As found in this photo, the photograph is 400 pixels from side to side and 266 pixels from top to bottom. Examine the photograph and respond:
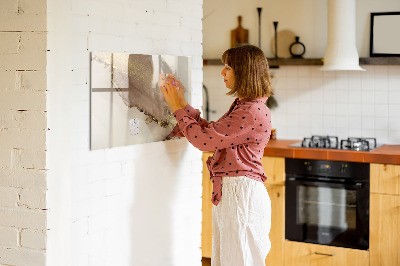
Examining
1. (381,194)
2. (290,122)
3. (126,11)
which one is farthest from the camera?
(290,122)

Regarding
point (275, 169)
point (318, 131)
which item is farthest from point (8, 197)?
point (318, 131)

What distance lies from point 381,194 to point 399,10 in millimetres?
1475

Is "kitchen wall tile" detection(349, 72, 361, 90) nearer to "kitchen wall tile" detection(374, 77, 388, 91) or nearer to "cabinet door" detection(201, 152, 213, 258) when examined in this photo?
"kitchen wall tile" detection(374, 77, 388, 91)

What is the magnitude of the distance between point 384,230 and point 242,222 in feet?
5.58

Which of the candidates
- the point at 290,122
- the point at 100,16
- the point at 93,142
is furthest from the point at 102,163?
the point at 290,122

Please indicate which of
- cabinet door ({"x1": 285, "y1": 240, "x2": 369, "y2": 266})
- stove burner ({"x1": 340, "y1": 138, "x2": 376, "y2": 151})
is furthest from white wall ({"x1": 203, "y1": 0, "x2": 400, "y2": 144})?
cabinet door ({"x1": 285, "y1": 240, "x2": 369, "y2": 266})

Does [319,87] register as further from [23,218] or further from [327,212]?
[23,218]

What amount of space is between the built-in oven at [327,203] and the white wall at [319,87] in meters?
0.70

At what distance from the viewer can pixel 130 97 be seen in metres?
2.70

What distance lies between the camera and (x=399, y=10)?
4.59 meters

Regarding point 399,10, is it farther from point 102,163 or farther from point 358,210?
point 102,163

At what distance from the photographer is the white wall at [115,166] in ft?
7.54

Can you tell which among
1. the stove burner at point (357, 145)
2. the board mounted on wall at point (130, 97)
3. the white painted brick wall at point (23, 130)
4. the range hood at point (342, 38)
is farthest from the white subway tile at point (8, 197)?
the range hood at point (342, 38)

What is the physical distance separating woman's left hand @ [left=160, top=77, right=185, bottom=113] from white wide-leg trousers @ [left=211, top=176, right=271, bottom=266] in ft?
1.34
